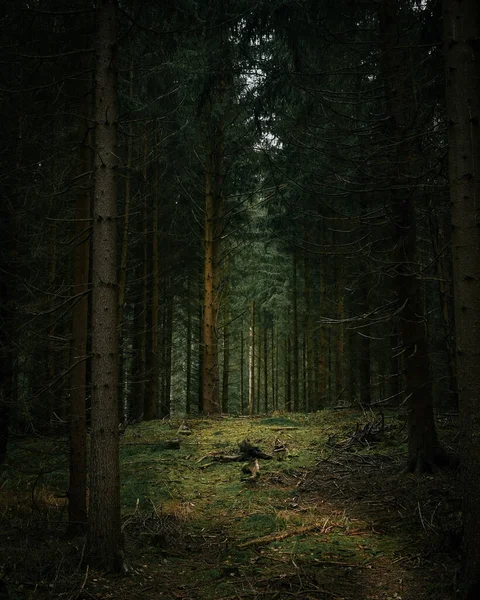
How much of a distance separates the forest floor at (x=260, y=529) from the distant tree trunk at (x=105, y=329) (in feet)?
1.27

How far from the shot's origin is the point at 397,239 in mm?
8047

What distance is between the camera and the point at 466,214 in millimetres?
4305

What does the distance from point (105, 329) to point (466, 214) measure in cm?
406

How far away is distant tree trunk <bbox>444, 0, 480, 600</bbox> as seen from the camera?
163 inches

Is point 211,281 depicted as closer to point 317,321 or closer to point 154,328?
point 154,328

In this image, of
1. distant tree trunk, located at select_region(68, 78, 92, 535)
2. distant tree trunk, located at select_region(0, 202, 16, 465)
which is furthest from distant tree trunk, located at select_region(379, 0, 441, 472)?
distant tree trunk, located at select_region(0, 202, 16, 465)

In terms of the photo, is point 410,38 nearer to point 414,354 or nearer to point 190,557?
point 414,354

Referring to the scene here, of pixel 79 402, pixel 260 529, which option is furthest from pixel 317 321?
pixel 79 402

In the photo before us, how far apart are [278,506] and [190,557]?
7.02 ft

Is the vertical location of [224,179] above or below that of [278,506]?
above

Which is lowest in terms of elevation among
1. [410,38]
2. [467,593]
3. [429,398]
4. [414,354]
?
[467,593]

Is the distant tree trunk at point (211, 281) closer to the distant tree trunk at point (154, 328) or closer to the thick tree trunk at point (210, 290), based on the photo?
the thick tree trunk at point (210, 290)

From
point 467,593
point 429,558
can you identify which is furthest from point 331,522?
point 467,593

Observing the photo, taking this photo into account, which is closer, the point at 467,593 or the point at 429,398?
the point at 467,593
